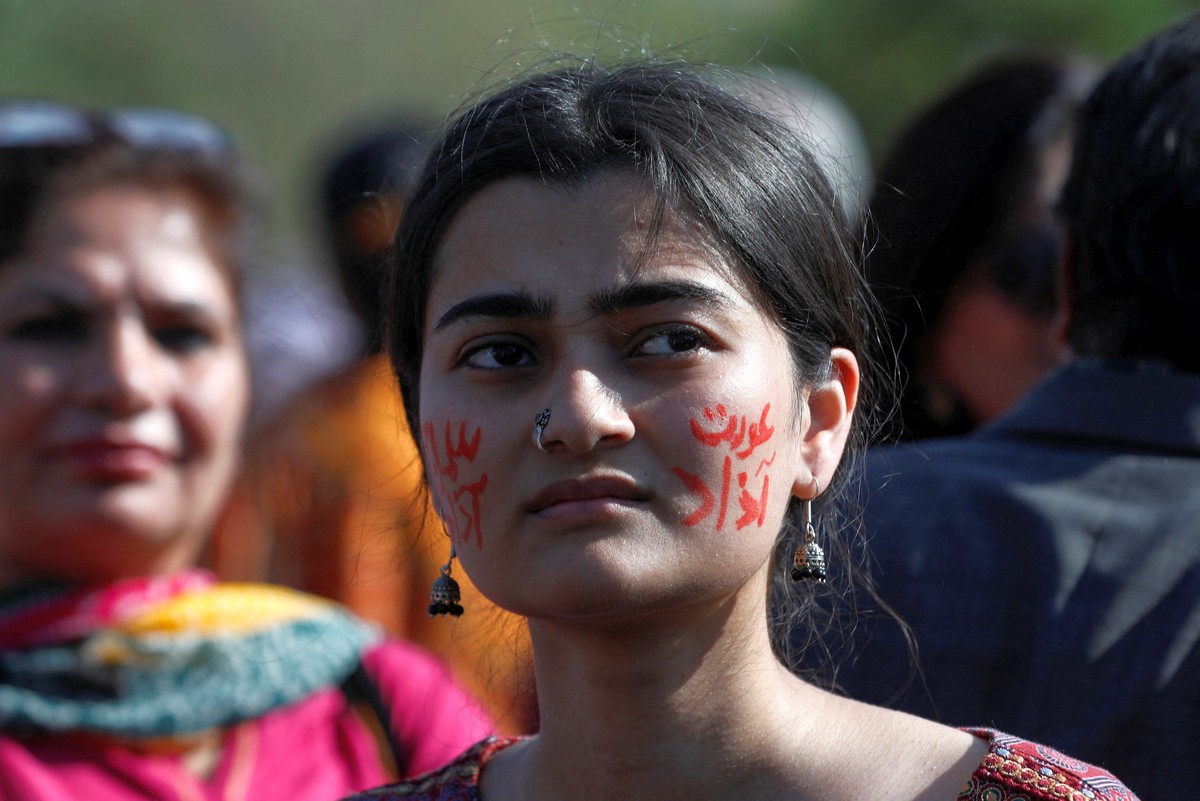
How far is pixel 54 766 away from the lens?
2.80 metres

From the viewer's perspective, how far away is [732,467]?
1846 mm

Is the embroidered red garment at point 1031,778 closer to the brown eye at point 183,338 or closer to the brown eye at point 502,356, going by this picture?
the brown eye at point 502,356

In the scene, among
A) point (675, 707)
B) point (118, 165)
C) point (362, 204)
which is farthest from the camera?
point (362, 204)

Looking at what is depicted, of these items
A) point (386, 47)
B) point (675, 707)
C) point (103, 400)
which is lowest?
point (675, 707)

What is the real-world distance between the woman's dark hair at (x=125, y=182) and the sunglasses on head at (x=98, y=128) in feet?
0.07

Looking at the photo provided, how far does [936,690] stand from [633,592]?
716 millimetres

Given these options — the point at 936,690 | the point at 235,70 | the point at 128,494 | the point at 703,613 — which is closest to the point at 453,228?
the point at 703,613

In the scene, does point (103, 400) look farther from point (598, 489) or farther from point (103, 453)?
point (598, 489)

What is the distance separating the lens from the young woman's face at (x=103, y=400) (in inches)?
117

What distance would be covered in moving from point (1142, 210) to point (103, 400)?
208 centimetres

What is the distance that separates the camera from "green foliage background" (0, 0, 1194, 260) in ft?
27.5

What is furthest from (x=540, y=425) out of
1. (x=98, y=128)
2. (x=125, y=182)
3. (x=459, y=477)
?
(x=98, y=128)

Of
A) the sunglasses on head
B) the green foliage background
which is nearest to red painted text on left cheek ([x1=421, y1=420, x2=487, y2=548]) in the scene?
the green foliage background

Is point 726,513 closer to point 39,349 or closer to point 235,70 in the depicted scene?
point 39,349
